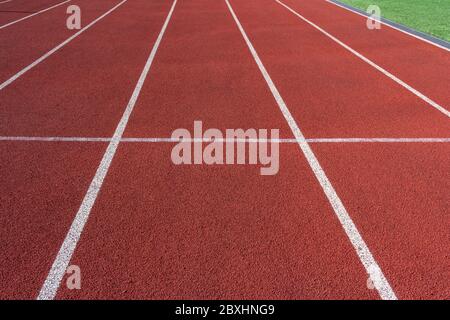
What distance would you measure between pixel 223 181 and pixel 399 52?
21.8 ft

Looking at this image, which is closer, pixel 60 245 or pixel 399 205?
pixel 60 245

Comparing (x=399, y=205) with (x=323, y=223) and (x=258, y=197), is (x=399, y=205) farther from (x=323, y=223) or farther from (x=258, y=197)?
(x=258, y=197)

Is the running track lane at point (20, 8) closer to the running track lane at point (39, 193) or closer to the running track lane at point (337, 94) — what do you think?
the running track lane at point (39, 193)

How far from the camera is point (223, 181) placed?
419 centimetres

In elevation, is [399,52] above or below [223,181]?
above

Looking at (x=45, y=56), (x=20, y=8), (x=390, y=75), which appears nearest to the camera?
(x=390, y=75)

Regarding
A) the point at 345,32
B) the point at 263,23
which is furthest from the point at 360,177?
the point at 263,23

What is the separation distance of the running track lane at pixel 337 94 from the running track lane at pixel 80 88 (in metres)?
2.60

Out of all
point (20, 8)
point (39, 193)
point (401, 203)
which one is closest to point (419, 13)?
point (401, 203)

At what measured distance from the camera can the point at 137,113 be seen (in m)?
5.77

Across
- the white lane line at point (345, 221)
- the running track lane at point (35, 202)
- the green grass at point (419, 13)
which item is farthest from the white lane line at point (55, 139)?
the green grass at point (419, 13)

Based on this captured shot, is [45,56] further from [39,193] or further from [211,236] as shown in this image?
[211,236]

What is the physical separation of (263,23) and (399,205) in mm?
9499

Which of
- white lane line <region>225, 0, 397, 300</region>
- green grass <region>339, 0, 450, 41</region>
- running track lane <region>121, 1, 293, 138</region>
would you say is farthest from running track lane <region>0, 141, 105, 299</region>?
green grass <region>339, 0, 450, 41</region>
